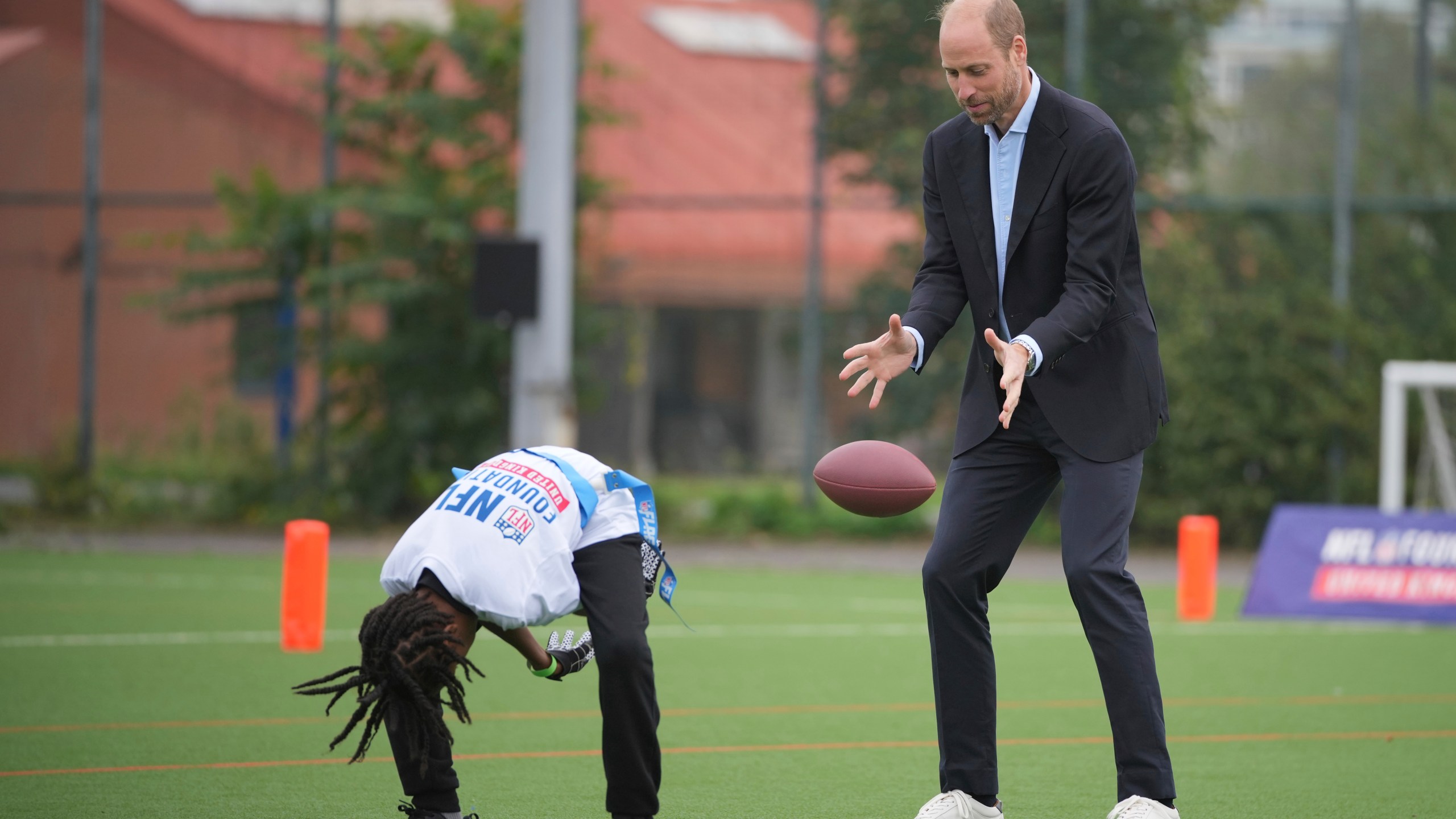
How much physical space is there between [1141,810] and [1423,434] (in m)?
12.5

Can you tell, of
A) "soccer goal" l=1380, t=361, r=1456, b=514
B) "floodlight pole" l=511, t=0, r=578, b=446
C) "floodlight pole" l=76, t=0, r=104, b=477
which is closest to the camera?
"soccer goal" l=1380, t=361, r=1456, b=514

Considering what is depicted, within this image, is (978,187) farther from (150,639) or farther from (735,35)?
(735,35)

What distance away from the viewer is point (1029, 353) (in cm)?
449

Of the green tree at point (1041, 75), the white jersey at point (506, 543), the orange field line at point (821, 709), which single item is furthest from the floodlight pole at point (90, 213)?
the white jersey at point (506, 543)

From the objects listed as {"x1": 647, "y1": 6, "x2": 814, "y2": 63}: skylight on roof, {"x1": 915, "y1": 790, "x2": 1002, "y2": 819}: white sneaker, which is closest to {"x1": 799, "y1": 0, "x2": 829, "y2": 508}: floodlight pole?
{"x1": 647, "y1": 6, "x2": 814, "y2": 63}: skylight on roof

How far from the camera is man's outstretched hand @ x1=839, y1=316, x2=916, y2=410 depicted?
187 inches

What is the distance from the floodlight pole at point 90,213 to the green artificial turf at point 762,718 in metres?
6.80

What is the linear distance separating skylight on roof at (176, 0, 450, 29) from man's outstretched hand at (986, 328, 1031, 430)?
14.4 metres

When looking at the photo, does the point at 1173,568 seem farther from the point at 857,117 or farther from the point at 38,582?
the point at 38,582

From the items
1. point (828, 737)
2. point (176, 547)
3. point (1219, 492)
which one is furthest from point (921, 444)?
point (828, 737)

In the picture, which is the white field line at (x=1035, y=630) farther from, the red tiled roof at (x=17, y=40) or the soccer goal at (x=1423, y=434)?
the red tiled roof at (x=17, y=40)

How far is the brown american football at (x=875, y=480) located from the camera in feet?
17.1

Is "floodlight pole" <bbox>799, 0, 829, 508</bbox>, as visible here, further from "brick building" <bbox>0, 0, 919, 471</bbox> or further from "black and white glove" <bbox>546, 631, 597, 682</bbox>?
"black and white glove" <bbox>546, 631, 597, 682</bbox>

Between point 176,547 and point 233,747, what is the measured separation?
10070 mm
